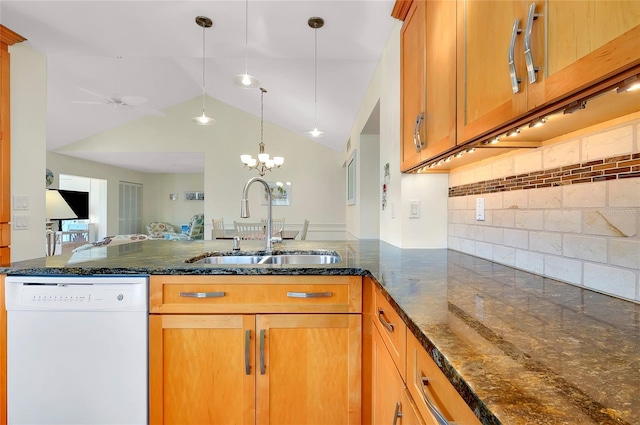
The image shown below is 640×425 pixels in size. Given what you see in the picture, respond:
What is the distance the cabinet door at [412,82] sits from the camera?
148 cm

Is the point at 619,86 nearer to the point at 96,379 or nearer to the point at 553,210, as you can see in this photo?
the point at 553,210

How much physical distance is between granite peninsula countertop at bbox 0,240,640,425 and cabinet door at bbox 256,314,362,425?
0.22 m

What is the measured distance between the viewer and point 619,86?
1.95 feet

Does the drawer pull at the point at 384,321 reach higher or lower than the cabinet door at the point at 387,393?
higher

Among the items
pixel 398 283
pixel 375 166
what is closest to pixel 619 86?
pixel 398 283

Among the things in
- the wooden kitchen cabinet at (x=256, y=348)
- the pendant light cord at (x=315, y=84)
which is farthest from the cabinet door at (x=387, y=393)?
the pendant light cord at (x=315, y=84)

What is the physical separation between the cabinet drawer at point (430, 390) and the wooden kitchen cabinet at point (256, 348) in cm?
56

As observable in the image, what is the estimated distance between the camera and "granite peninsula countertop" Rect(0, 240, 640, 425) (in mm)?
390

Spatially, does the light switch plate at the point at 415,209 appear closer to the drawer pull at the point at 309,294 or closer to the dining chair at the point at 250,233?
the drawer pull at the point at 309,294

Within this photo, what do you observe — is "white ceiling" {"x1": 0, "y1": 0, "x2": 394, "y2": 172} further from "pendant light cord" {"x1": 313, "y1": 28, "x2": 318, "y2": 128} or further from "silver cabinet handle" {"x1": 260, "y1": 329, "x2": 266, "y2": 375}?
"silver cabinet handle" {"x1": 260, "y1": 329, "x2": 266, "y2": 375}

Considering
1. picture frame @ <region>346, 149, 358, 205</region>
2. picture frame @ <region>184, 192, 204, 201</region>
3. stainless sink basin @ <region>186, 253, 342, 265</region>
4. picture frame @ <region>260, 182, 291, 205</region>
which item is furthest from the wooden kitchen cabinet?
picture frame @ <region>184, 192, 204, 201</region>

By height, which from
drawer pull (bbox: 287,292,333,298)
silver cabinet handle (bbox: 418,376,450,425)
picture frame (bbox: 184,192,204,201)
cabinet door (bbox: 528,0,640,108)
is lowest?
silver cabinet handle (bbox: 418,376,450,425)

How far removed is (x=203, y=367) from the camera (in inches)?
50.1

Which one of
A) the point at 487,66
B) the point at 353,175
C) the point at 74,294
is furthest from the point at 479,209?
the point at 353,175
